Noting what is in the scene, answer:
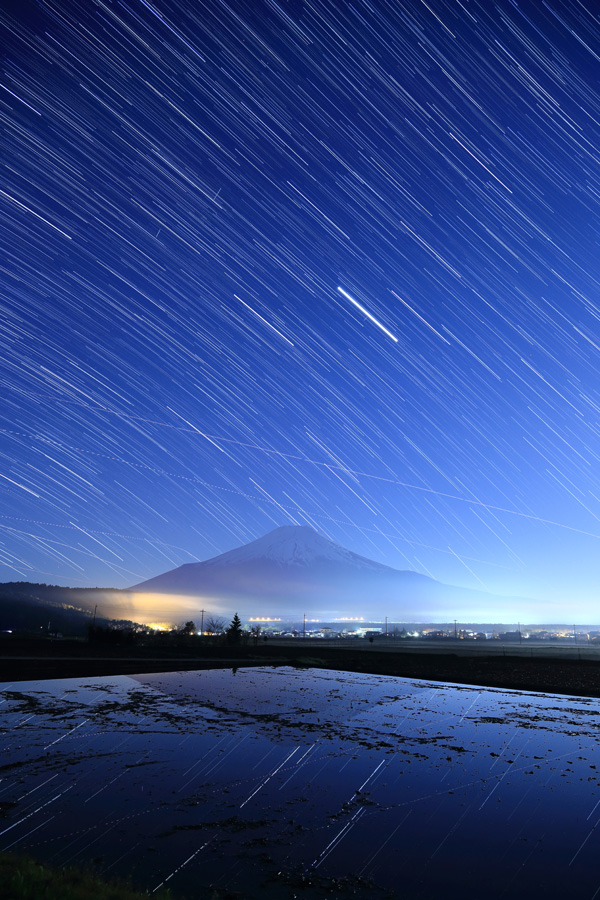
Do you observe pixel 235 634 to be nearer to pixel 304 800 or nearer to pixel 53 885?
pixel 304 800

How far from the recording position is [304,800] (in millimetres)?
9469

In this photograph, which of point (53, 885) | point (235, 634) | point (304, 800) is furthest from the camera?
point (235, 634)

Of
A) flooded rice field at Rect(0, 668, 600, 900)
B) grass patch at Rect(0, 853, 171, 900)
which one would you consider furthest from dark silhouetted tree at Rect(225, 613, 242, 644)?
grass patch at Rect(0, 853, 171, 900)

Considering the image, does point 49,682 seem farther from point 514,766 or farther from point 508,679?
point 508,679

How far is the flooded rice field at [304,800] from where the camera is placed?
6.87 metres

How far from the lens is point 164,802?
9.09 metres

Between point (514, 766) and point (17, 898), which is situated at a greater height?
point (17, 898)

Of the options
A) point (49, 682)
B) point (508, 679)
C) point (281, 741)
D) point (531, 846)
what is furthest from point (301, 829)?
point (508, 679)

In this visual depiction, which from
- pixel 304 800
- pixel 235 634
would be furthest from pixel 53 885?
pixel 235 634

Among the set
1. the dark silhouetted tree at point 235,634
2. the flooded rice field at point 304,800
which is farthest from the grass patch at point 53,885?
the dark silhouetted tree at point 235,634

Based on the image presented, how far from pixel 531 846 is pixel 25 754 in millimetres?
10321

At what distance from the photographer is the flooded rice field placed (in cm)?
687

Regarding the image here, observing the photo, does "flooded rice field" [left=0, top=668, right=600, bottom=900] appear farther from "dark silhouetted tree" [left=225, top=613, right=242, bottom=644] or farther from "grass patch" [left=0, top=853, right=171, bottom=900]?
"dark silhouetted tree" [left=225, top=613, right=242, bottom=644]

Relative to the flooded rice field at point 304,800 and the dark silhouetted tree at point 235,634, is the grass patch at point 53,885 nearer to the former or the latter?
the flooded rice field at point 304,800
